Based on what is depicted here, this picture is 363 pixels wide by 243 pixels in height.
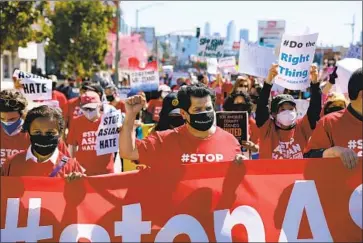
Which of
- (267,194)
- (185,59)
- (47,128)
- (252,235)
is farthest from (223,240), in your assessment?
(185,59)

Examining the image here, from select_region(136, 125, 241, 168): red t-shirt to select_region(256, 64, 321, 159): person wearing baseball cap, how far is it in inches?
53.4

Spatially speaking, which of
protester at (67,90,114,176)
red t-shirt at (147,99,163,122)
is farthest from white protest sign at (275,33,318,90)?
red t-shirt at (147,99,163,122)

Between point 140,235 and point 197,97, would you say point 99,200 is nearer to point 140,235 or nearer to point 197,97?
point 140,235

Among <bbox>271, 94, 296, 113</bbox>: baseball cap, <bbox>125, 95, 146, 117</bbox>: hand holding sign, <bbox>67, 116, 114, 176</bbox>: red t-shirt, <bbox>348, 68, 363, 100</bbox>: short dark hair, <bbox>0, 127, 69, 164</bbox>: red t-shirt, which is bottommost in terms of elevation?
<bbox>67, 116, 114, 176</bbox>: red t-shirt

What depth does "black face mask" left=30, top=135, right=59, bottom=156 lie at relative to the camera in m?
4.15

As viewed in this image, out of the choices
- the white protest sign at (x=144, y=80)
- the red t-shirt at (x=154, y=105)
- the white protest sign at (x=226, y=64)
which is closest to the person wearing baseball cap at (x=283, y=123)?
the red t-shirt at (x=154, y=105)

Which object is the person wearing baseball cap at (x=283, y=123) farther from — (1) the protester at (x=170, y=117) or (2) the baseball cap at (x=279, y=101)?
(1) the protester at (x=170, y=117)

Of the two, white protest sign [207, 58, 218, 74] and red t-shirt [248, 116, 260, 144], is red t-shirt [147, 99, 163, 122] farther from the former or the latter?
white protest sign [207, 58, 218, 74]

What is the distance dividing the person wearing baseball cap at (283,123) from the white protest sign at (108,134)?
1.45m

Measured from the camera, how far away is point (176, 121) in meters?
5.49

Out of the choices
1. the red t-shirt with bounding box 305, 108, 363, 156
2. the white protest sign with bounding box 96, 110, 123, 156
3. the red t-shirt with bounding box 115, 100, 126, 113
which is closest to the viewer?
the red t-shirt with bounding box 305, 108, 363, 156

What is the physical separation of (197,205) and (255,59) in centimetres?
576

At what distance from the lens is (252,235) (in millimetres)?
3611

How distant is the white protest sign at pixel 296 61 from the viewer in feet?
20.8
